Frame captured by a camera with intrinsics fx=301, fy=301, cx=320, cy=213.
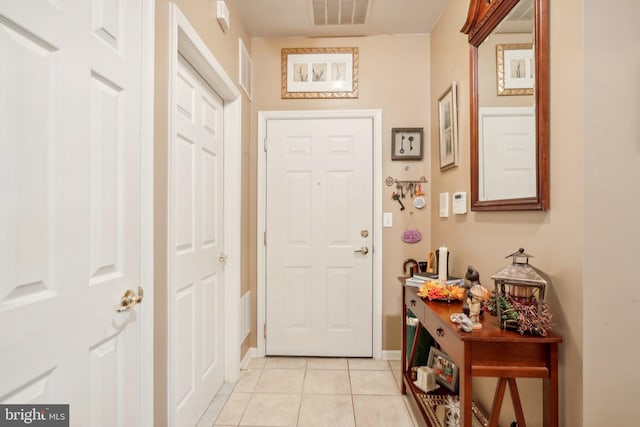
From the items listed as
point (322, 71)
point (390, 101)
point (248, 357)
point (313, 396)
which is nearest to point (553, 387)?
point (313, 396)

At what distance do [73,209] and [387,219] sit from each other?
221 cm

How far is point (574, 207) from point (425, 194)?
1568mm

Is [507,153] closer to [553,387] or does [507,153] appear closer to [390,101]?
[553,387]

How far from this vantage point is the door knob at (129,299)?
Result: 3.33ft

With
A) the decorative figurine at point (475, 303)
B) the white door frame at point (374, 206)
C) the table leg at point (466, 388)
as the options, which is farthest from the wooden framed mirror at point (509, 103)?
the white door frame at point (374, 206)

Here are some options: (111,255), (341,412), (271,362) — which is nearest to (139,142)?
(111,255)

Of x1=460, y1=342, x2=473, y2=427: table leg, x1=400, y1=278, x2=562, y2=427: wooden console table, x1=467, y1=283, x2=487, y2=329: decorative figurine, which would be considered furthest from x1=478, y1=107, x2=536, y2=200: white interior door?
x1=460, y1=342, x2=473, y2=427: table leg

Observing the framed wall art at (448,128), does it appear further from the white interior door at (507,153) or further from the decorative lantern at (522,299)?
the decorative lantern at (522,299)

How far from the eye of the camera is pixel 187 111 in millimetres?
1690

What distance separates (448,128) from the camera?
2.18m

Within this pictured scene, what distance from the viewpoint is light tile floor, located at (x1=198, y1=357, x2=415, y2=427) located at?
6.04 ft

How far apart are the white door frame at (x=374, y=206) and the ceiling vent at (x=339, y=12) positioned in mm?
696

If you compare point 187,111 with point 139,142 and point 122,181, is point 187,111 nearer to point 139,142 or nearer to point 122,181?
point 139,142

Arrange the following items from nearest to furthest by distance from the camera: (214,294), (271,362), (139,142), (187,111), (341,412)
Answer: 1. (139,142)
2. (187,111)
3. (341,412)
4. (214,294)
5. (271,362)
